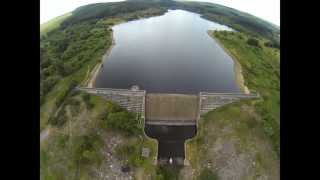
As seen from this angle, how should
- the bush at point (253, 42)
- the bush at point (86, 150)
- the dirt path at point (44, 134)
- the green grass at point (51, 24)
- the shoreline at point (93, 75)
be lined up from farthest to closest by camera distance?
1. the bush at point (253, 42)
2. the green grass at point (51, 24)
3. the shoreline at point (93, 75)
4. the dirt path at point (44, 134)
5. the bush at point (86, 150)

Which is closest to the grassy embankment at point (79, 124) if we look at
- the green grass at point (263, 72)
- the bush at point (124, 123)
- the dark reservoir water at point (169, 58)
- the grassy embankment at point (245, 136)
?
the bush at point (124, 123)

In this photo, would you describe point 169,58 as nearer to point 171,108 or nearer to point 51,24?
point 171,108

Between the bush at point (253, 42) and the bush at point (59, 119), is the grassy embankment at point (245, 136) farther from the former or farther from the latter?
the bush at point (59, 119)

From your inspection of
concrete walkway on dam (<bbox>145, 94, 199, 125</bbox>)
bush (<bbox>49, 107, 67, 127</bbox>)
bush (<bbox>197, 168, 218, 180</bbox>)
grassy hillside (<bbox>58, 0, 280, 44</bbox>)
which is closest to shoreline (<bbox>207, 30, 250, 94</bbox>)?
grassy hillside (<bbox>58, 0, 280, 44</bbox>)

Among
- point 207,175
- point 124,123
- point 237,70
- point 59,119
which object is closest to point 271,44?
point 237,70

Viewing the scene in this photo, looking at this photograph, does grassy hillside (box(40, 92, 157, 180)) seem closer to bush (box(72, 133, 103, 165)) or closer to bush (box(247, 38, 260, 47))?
bush (box(72, 133, 103, 165))
